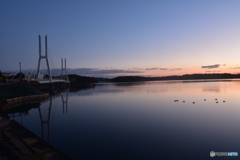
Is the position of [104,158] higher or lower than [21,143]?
lower

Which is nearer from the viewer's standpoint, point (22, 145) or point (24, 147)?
point (24, 147)

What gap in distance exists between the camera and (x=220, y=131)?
312 inches

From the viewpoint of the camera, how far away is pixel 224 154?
5.69 metres

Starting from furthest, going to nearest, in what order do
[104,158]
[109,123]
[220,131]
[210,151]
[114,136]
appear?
[109,123] → [220,131] → [114,136] → [210,151] → [104,158]

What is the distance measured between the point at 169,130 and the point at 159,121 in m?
1.78

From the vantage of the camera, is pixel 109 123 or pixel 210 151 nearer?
pixel 210 151

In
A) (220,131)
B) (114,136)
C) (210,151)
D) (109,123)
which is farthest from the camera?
(109,123)

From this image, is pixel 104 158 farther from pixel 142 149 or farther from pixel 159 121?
pixel 159 121

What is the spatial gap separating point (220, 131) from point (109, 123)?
15.2 ft

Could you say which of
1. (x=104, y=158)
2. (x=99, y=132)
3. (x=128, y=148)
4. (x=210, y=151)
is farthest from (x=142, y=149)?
(x=99, y=132)

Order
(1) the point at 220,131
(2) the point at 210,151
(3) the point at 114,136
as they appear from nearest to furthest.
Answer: (2) the point at 210,151
(3) the point at 114,136
(1) the point at 220,131

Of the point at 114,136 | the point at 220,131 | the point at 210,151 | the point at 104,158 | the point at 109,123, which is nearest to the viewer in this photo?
the point at 104,158

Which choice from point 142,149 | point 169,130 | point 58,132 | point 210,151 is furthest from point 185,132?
point 58,132

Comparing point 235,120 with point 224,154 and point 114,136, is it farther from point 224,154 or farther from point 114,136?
point 114,136
